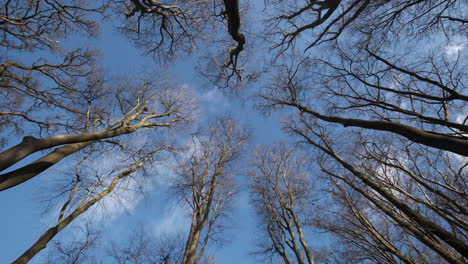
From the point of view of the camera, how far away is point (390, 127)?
3.79 metres

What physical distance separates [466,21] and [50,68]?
34.8ft

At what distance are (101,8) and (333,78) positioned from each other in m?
7.26

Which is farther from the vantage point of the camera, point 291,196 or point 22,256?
point 291,196

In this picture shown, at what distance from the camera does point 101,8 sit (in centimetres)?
634

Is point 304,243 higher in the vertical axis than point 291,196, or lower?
lower

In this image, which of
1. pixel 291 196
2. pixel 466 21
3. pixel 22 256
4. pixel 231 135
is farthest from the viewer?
pixel 231 135

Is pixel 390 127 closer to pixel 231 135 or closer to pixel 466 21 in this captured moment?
pixel 466 21

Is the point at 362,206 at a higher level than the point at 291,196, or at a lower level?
lower

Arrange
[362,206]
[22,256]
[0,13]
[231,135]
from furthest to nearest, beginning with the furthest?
[231,135] < [362,206] < [0,13] < [22,256]

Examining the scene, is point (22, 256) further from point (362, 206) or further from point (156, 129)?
point (362, 206)

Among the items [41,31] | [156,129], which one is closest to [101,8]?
[41,31]

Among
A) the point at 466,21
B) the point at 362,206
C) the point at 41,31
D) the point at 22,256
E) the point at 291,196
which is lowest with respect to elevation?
the point at 22,256

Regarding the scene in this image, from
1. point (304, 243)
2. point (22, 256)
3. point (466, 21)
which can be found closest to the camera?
point (466, 21)

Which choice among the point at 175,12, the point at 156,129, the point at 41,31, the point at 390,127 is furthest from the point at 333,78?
the point at 41,31
